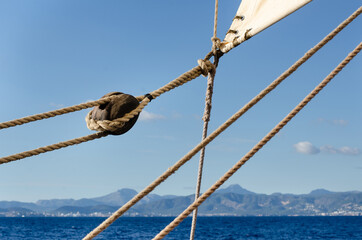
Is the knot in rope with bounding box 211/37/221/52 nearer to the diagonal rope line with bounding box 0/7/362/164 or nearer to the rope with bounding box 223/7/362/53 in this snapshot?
the rope with bounding box 223/7/362/53

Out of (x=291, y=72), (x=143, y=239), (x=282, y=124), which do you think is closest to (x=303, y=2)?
(x=291, y=72)

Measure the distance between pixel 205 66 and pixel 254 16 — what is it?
431mm

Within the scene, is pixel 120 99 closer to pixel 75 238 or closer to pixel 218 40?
pixel 218 40

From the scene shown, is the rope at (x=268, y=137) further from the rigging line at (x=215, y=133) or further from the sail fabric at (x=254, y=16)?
the sail fabric at (x=254, y=16)

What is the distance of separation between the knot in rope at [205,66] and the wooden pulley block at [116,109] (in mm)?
587

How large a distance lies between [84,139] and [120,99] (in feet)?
0.93

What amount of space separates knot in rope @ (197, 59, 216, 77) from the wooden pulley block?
59 centimetres

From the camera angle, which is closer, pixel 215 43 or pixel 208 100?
pixel 215 43

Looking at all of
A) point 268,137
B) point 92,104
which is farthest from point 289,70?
point 92,104

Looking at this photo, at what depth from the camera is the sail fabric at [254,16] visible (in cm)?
292

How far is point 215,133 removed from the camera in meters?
2.61

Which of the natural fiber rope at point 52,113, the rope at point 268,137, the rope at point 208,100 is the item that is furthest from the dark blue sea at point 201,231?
the natural fiber rope at point 52,113

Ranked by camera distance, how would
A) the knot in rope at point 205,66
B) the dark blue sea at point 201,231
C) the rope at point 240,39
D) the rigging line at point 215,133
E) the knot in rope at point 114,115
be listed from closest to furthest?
the rigging line at point 215,133
the knot in rope at point 114,115
the rope at point 240,39
the knot in rope at point 205,66
the dark blue sea at point 201,231

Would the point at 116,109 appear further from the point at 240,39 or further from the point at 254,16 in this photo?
the point at 254,16
